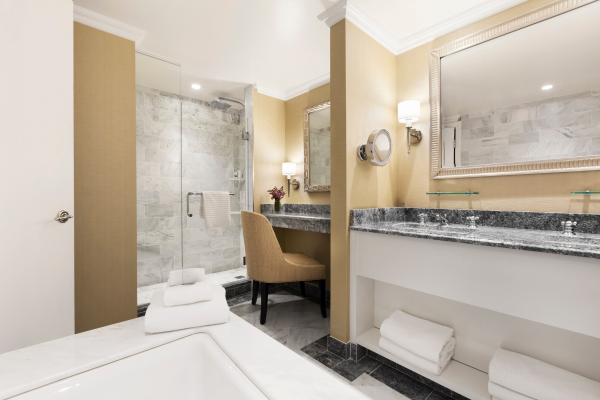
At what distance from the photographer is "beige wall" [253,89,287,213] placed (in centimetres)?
307

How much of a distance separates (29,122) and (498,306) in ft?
7.68

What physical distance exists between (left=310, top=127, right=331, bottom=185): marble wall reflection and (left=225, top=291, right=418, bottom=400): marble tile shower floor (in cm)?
129

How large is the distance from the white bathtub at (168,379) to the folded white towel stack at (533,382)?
4.06ft

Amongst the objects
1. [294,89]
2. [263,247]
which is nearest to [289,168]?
[294,89]

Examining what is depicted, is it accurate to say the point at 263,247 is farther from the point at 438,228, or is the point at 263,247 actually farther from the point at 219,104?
the point at 219,104

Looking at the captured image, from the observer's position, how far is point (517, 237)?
1.30 m

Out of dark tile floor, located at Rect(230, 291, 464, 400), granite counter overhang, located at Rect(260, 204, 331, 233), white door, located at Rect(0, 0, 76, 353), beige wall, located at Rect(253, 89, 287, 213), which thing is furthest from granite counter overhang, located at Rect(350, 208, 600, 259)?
white door, located at Rect(0, 0, 76, 353)

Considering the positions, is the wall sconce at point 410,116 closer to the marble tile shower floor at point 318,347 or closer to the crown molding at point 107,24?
the marble tile shower floor at point 318,347

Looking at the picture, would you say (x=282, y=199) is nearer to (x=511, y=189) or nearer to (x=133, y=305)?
(x=133, y=305)

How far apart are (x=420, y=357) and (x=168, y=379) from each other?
1.30m

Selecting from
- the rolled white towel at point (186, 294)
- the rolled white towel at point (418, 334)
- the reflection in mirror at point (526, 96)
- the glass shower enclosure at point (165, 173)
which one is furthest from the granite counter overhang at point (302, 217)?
the rolled white towel at point (186, 294)

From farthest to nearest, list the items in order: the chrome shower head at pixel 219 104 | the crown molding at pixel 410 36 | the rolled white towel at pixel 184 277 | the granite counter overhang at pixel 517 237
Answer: the chrome shower head at pixel 219 104 < the crown molding at pixel 410 36 < the granite counter overhang at pixel 517 237 < the rolled white towel at pixel 184 277

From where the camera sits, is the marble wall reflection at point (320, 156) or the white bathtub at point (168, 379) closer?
the white bathtub at point (168, 379)

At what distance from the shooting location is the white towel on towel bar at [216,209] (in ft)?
7.53
